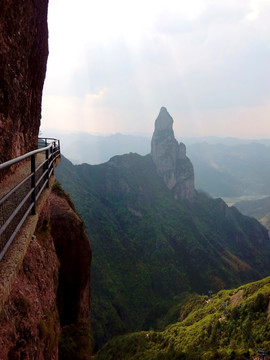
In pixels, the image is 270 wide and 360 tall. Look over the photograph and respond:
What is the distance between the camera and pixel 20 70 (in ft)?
24.8

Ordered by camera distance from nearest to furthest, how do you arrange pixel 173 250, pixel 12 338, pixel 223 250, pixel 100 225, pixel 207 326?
pixel 12 338
pixel 207 326
pixel 100 225
pixel 173 250
pixel 223 250

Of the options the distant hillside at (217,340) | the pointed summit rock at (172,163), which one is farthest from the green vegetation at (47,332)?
the pointed summit rock at (172,163)

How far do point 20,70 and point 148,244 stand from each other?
342 ft

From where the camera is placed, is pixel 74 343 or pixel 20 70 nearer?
pixel 20 70

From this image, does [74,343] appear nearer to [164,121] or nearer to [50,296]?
[50,296]

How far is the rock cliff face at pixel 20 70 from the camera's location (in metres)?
6.49

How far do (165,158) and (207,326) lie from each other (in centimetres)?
12184

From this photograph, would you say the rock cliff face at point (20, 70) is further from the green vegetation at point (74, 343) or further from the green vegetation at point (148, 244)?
the green vegetation at point (148, 244)

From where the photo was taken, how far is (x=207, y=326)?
→ 35.7m

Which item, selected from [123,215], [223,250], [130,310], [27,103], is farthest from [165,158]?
[27,103]

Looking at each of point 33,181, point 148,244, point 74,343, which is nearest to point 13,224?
point 33,181

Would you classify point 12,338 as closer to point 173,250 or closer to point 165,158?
point 173,250

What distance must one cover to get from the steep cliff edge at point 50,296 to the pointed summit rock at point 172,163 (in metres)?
133

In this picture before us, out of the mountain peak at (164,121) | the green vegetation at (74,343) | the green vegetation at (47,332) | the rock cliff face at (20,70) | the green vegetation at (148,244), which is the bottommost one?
the green vegetation at (148,244)
